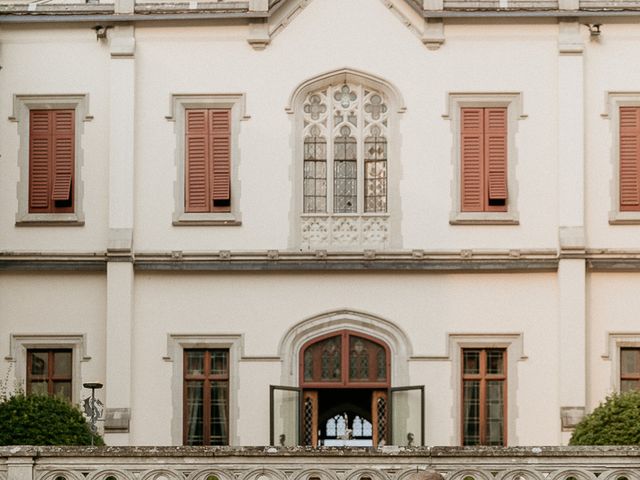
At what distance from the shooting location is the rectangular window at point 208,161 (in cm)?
3538

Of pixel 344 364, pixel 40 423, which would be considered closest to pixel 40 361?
pixel 344 364

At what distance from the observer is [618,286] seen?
35.0m

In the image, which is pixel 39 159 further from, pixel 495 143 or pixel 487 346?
pixel 487 346

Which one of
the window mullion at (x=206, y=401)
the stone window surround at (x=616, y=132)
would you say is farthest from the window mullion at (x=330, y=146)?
the stone window surround at (x=616, y=132)

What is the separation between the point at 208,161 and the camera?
35.5 m

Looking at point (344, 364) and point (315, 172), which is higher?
point (315, 172)

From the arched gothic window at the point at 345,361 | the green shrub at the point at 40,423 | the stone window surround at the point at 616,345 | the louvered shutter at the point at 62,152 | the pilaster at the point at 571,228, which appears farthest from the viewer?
the louvered shutter at the point at 62,152

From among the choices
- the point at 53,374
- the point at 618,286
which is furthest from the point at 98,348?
the point at 618,286

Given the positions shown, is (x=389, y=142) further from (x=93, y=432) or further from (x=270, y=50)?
(x=93, y=432)

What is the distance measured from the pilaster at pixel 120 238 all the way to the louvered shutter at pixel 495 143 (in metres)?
6.04

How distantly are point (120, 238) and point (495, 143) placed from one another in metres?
6.57

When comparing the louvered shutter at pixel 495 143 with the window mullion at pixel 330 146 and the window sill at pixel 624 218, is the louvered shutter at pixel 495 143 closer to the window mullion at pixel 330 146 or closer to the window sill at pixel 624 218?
the window sill at pixel 624 218

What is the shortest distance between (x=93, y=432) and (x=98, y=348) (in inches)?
139

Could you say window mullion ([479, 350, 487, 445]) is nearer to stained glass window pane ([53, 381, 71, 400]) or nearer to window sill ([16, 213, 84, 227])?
stained glass window pane ([53, 381, 71, 400])
